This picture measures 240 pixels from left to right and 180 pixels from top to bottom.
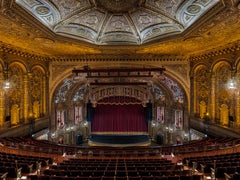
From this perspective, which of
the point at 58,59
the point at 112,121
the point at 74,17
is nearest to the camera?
the point at 74,17

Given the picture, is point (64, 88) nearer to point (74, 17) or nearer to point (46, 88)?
point (46, 88)

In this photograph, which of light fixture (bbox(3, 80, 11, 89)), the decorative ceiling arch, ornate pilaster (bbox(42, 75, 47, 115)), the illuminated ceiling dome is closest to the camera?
the illuminated ceiling dome

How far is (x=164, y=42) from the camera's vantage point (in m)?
13.2

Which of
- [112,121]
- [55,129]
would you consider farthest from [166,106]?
[55,129]

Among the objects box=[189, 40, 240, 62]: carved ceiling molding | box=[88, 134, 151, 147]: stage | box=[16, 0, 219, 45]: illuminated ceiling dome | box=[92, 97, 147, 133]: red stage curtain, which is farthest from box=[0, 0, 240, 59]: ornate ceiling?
box=[88, 134, 151, 147]: stage

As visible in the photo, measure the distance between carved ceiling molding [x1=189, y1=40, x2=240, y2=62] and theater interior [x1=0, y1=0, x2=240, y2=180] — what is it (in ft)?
0.25

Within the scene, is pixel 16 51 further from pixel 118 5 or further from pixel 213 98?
pixel 213 98

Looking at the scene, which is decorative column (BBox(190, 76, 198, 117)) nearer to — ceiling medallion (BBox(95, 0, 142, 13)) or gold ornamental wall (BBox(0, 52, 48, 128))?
ceiling medallion (BBox(95, 0, 142, 13))

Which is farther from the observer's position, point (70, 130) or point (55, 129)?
point (70, 130)

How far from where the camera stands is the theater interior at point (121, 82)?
8914mm

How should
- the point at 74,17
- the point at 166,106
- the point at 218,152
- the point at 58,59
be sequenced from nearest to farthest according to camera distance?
the point at 218,152
the point at 74,17
the point at 58,59
the point at 166,106

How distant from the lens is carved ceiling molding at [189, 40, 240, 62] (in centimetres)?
1331

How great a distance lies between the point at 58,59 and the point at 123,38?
656cm

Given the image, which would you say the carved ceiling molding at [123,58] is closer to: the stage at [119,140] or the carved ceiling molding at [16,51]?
the carved ceiling molding at [16,51]
